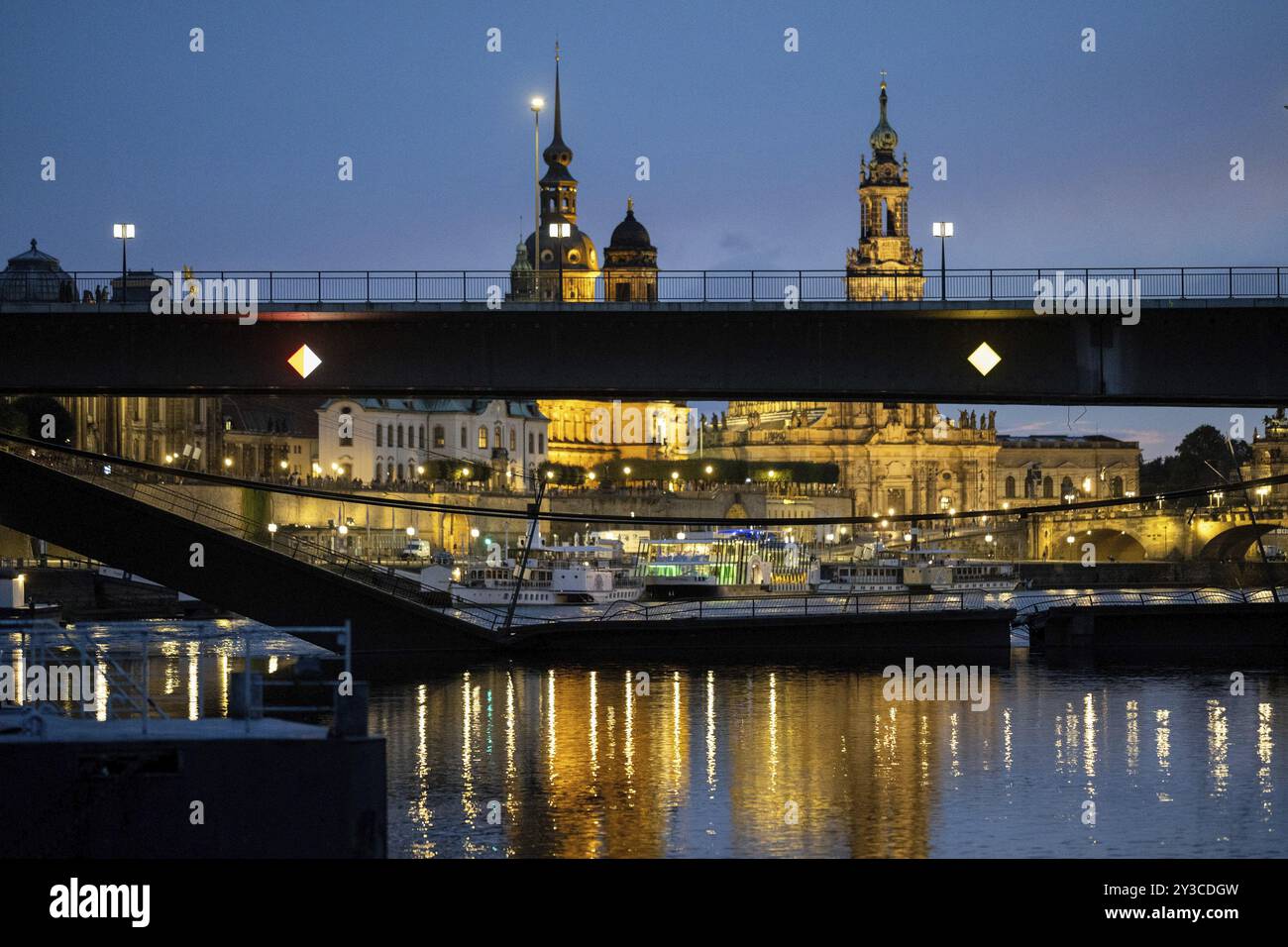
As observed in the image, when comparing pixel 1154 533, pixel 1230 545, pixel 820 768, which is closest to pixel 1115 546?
pixel 1154 533

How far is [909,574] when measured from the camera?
455ft

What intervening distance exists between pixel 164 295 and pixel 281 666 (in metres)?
18.2

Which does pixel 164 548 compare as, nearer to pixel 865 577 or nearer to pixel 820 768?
pixel 820 768

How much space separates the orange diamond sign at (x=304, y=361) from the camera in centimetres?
5362

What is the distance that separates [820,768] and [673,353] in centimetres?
1517

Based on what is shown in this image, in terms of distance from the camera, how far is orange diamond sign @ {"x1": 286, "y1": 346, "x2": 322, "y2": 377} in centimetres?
5362

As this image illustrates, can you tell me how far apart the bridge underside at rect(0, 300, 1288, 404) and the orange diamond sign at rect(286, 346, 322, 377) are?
0.14 metres

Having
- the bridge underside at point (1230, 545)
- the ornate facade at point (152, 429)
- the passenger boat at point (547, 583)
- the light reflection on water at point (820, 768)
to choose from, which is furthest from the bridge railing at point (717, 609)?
the bridge underside at point (1230, 545)

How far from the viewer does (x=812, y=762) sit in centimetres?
4341

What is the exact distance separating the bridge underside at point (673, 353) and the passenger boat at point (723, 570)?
68.3m

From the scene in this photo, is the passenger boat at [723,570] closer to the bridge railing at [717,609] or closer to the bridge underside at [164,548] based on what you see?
the bridge railing at [717,609]

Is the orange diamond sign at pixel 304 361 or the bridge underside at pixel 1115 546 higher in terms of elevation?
the orange diamond sign at pixel 304 361
